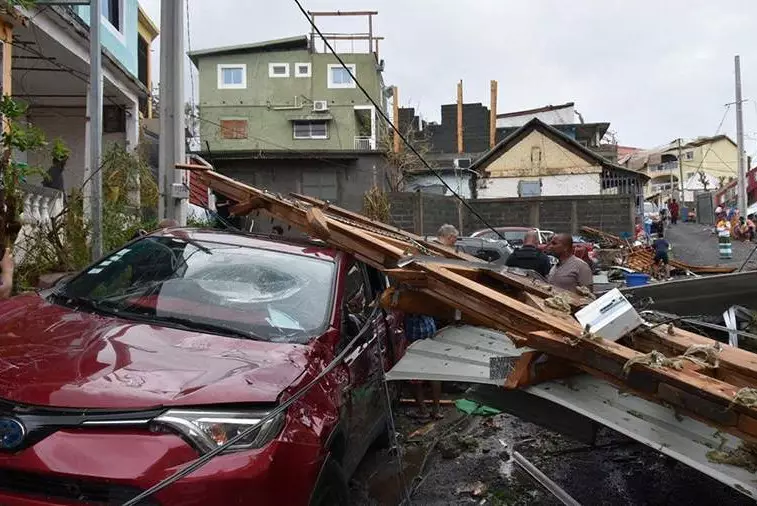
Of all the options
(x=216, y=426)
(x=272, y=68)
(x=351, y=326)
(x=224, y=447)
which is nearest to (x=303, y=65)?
(x=272, y=68)

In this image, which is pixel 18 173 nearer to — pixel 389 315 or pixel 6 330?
pixel 6 330

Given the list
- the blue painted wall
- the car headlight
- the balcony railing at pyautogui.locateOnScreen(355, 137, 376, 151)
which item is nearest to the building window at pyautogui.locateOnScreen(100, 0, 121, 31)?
the blue painted wall

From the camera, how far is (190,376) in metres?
2.64

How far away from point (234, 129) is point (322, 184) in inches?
637

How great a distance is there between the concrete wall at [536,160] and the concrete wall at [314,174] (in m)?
10.2

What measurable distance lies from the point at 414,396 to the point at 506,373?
383 cm

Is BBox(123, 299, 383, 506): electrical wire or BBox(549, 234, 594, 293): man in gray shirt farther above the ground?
BBox(549, 234, 594, 293): man in gray shirt

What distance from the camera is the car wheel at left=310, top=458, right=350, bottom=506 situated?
9.18 feet

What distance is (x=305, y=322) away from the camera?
3.54 m

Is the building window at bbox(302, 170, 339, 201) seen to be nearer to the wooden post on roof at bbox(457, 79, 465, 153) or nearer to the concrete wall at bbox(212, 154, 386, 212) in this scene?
the concrete wall at bbox(212, 154, 386, 212)

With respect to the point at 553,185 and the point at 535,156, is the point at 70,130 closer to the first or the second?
the point at 535,156

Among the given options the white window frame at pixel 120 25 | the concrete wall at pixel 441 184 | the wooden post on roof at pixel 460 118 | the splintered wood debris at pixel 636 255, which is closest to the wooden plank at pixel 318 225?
the white window frame at pixel 120 25

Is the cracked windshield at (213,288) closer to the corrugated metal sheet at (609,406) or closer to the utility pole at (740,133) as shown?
the corrugated metal sheet at (609,406)

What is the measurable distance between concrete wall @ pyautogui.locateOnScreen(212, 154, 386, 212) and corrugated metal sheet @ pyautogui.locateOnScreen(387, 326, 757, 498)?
19.9 meters
